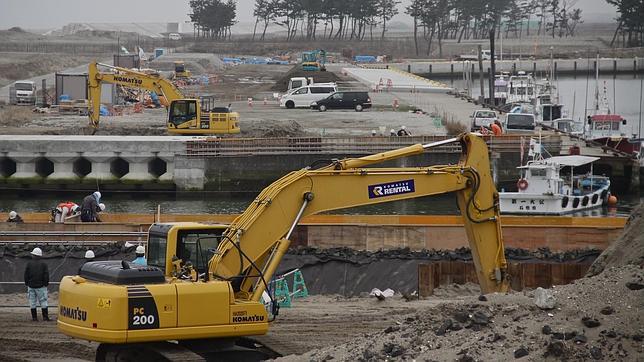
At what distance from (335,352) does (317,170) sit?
2993mm

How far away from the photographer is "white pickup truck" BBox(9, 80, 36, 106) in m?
70.1

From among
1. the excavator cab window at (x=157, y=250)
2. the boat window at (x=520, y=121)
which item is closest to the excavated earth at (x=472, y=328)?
the excavator cab window at (x=157, y=250)

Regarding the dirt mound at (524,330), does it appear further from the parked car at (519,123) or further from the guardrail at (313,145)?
the parked car at (519,123)

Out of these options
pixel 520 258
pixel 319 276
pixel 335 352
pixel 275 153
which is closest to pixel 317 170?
pixel 335 352

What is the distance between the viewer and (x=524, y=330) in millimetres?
14141

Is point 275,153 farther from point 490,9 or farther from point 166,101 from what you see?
point 490,9

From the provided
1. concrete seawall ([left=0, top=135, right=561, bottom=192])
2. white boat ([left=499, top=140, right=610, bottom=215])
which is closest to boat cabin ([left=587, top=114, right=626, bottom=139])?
concrete seawall ([left=0, top=135, right=561, bottom=192])

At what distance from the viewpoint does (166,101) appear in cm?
5031

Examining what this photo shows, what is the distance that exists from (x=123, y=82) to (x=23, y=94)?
79.1 feet

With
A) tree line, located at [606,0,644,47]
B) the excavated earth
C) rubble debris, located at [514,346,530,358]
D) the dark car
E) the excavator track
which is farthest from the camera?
tree line, located at [606,0,644,47]

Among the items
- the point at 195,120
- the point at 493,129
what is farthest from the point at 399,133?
the point at 195,120

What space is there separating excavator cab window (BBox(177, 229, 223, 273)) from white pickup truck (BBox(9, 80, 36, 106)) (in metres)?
55.9

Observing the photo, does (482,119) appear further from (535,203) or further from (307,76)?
(307,76)

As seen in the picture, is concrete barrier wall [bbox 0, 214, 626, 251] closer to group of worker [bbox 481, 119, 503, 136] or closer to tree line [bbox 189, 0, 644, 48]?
group of worker [bbox 481, 119, 503, 136]
